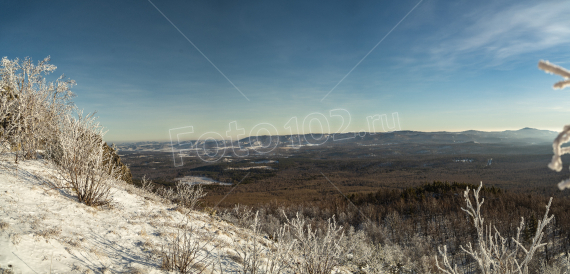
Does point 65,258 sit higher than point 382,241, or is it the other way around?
point 65,258

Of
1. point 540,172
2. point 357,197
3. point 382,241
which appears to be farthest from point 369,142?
point 382,241

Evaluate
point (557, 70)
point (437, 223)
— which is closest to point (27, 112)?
point (557, 70)

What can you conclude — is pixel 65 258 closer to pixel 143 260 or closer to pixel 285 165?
pixel 143 260

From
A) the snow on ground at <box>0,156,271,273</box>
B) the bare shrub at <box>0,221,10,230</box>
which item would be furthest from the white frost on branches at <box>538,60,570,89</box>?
the bare shrub at <box>0,221,10,230</box>

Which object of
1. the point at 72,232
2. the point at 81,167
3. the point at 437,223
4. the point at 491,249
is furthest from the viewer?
the point at 437,223

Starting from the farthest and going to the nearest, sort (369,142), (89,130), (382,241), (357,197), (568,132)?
1. (369,142)
2. (357,197)
3. (382,241)
4. (89,130)
5. (568,132)

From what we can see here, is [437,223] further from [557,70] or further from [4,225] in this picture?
[4,225]

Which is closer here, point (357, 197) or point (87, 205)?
point (87, 205)

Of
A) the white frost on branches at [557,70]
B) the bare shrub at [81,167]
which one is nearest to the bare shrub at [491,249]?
the white frost on branches at [557,70]

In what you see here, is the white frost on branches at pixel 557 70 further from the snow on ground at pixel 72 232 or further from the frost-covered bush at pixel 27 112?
the frost-covered bush at pixel 27 112
